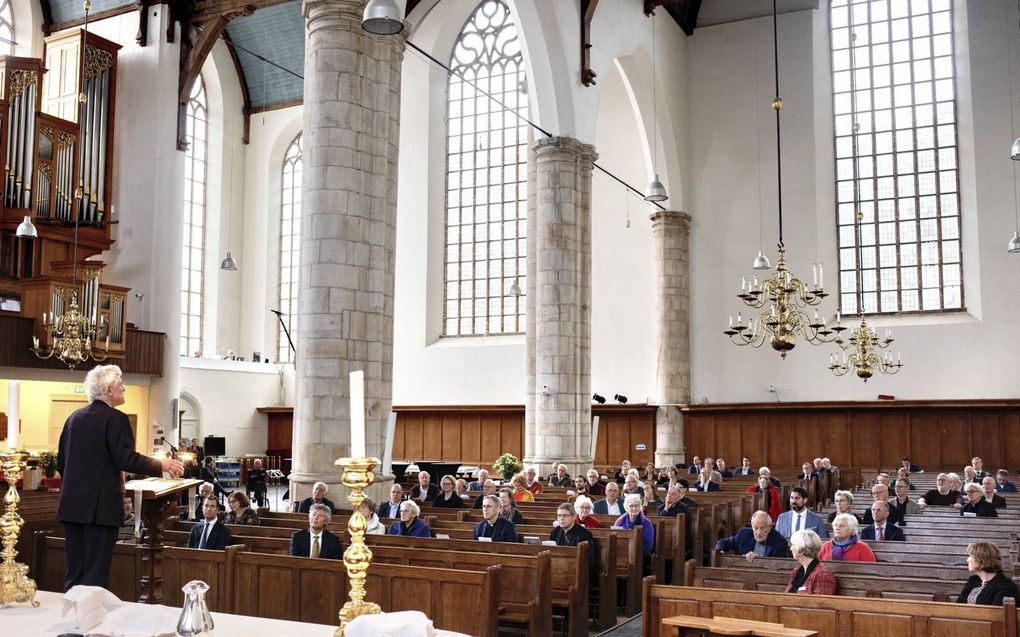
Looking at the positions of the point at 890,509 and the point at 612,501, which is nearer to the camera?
the point at 890,509

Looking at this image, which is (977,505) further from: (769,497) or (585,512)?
(585,512)

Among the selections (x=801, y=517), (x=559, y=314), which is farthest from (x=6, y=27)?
(x=801, y=517)

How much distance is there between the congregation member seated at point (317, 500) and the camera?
10.4 m

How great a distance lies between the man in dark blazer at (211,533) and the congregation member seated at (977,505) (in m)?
8.55

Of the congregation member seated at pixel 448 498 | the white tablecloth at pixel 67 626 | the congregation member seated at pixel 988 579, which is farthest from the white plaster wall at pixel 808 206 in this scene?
the white tablecloth at pixel 67 626

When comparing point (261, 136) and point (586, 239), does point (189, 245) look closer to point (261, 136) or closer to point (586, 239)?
point (261, 136)

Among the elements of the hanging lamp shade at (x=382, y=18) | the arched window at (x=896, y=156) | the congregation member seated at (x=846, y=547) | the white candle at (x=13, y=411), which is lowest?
the congregation member seated at (x=846, y=547)

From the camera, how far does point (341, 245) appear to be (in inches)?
443

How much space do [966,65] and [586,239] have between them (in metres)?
11.4

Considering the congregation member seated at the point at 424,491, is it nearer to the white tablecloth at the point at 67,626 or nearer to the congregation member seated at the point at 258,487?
the congregation member seated at the point at 258,487

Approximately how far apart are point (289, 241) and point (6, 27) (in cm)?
962

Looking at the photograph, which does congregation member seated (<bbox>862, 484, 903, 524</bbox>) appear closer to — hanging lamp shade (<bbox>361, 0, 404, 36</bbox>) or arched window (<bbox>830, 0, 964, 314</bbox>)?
hanging lamp shade (<bbox>361, 0, 404, 36</bbox>)

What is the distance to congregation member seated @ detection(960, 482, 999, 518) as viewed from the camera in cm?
1129

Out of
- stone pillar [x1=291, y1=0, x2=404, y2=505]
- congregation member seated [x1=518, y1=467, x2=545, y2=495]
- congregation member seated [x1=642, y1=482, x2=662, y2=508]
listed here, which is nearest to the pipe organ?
stone pillar [x1=291, y1=0, x2=404, y2=505]
